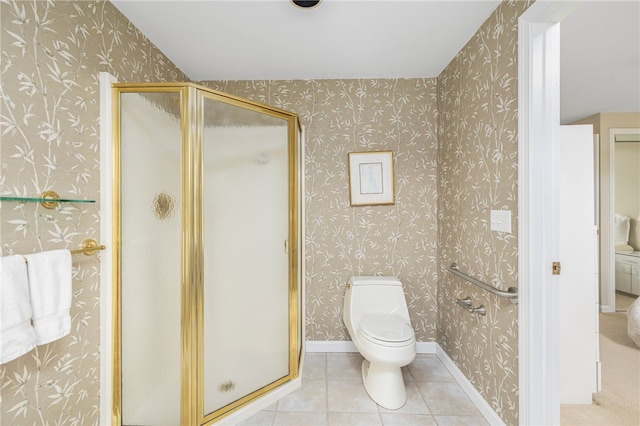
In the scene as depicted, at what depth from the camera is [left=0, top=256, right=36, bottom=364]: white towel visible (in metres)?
0.86

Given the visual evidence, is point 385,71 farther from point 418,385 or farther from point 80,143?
point 418,385

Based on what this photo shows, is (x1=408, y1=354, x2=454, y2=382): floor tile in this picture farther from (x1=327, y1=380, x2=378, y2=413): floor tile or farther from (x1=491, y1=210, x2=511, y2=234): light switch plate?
(x1=491, y1=210, x2=511, y2=234): light switch plate

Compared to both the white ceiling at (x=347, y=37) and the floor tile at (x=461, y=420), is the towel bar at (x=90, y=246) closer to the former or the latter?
the white ceiling at (x=347, y=37)

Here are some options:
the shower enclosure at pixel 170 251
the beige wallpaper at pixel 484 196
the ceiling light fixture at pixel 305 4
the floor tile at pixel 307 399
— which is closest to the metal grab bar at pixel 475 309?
the beige wallpaper at pixel 484 196

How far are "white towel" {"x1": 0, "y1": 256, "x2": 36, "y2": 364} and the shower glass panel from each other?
1.56 ft

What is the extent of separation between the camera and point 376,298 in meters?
2.07

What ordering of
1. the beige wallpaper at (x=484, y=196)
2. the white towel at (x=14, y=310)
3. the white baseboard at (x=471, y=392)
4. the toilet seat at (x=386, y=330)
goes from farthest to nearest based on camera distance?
1. the toilet seat at (x=386, y=330)
2. the white baseboard at (x=471, y=392)
3. the beige wallpaper at (x=484, y=196)
4. the white towel at (x=14, y=310)

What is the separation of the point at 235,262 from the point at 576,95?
3563 mm

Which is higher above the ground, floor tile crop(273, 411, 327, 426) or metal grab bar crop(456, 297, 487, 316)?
metal grab bar crop(456, 297, 487, 316)

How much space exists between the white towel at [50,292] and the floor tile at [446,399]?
6.36 ft

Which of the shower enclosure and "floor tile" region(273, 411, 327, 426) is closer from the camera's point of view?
the shower enclosure

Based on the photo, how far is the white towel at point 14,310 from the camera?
86cm

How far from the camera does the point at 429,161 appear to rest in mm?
2287

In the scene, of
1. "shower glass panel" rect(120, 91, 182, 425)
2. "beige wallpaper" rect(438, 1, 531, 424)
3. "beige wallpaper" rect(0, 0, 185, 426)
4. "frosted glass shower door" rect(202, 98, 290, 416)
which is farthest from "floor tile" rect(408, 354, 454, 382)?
"beige wallpaper" rect(0, 0, 185, 426)
